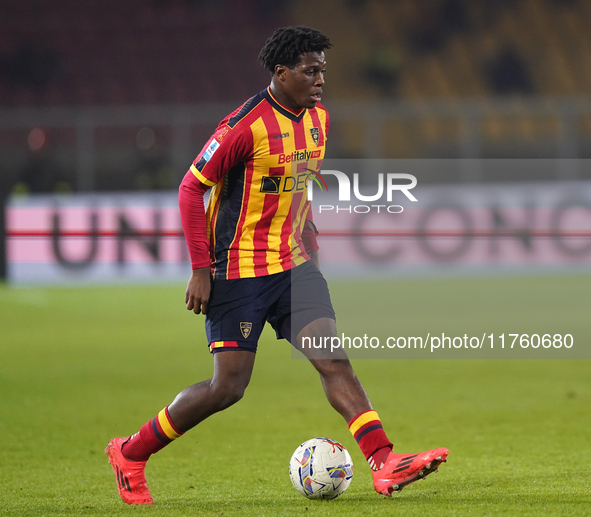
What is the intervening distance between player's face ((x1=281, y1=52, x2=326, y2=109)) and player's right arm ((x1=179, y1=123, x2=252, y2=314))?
0.28m

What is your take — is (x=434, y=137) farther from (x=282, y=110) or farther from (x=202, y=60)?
(x=282, y=110)

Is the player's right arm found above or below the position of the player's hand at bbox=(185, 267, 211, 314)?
above

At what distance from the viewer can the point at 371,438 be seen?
3547mm

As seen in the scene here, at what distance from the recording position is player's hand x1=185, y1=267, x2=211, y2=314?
11.7 feet

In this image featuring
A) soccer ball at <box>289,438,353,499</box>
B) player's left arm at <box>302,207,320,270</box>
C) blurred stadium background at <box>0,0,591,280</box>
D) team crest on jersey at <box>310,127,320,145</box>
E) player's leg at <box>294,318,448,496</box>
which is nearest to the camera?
player's leg at <box>294,318,448,496</box>

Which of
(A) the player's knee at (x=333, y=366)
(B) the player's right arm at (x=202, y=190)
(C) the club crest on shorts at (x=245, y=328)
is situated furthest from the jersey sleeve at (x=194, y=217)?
(A) the player's knee at (x=333, y=366)

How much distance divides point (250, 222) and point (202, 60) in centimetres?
1734

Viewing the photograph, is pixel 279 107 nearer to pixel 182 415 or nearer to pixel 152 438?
pixel 182 415

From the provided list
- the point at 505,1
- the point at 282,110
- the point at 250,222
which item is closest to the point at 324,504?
the point at 250,222

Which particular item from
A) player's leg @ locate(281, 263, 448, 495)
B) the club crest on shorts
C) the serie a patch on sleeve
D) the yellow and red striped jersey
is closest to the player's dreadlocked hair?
the yellow and red striped jersey

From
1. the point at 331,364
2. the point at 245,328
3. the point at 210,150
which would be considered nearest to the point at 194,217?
the point at 210,150

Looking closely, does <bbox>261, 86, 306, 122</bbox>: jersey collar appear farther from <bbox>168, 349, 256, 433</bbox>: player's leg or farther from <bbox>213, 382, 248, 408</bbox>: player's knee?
<bbox>213, 382, 248, 408</bbox>: player's knee

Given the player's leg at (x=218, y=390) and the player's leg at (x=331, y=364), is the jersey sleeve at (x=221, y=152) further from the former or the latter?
the player's leg at (x=218, y=390)

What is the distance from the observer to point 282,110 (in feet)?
11.9
